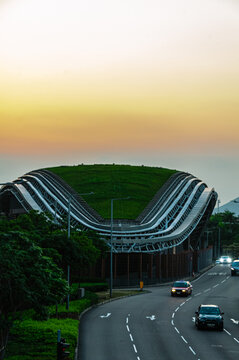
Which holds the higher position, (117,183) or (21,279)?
(117,183)

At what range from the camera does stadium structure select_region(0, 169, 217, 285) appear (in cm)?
11338

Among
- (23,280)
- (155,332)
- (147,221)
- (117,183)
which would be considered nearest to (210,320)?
(155,332)

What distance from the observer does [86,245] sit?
246 feet

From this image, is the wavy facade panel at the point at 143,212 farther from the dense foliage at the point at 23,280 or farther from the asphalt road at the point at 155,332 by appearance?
the dense foliage at the point at 23,280

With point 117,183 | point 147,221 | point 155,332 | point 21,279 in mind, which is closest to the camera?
point 21,279

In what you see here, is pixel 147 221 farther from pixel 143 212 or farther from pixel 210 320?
pixel 210 320

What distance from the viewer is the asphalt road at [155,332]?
40781mm

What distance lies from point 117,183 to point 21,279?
4986 inches

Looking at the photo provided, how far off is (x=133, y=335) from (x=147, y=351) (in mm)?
7189

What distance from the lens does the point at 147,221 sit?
424 ft

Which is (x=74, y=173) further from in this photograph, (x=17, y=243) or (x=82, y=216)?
(x=17, y=243)

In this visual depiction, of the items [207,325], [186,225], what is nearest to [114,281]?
[186,225]

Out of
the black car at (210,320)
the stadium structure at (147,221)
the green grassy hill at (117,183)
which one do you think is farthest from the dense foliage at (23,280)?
the green grassy hill at (117,183)

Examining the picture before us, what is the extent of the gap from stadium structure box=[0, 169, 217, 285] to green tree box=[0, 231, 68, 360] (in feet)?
202
